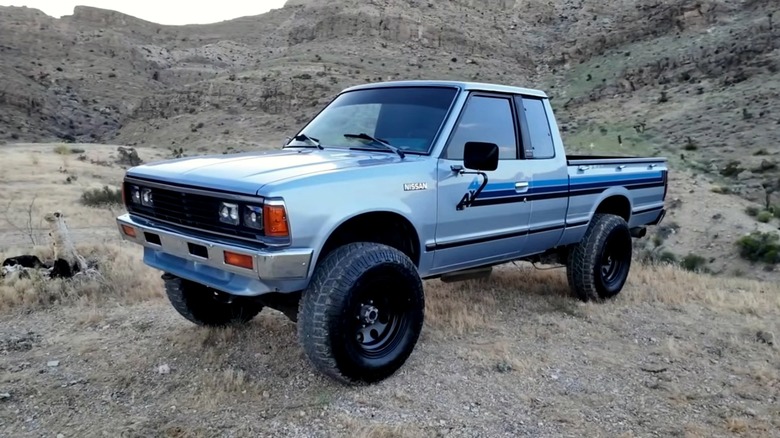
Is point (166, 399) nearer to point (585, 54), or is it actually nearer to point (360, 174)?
point (360, 174)

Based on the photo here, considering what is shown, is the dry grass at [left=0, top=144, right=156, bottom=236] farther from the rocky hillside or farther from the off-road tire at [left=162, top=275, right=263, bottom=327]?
the rocky hillside

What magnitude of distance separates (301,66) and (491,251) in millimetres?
42530

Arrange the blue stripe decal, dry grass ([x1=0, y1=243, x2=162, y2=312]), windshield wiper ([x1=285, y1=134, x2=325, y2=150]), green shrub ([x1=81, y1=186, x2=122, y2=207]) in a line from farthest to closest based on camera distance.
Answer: green shrub ([x1=81, y1=186, x2=122, y2=207]), dry grass ([x1=0, y1=243, x2=162, y2=312]), windshield wiper ([x1=285, y1=134, x2=325, y2=150]), the blue stripe decal

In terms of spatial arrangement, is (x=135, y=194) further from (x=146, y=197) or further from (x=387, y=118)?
(x=387, y=118)

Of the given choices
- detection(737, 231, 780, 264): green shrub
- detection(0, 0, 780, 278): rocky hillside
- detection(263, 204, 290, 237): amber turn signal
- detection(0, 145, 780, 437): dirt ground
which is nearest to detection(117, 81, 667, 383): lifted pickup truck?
detection(263, 204, 290, 237): amber turn signal

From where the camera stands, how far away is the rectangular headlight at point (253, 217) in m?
3.35

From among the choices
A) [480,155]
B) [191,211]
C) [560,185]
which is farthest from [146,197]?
[560,185]

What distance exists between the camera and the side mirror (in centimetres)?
403

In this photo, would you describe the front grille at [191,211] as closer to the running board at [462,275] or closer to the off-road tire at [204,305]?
the off-road tire at [204,305]

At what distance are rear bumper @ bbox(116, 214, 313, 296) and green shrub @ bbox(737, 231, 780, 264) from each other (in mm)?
15160

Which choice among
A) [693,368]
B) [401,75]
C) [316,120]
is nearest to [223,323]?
[316,120]

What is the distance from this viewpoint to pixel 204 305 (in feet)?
15.8

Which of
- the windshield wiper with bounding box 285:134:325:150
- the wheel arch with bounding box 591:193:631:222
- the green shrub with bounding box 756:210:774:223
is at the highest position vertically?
the windshield wiper with bounding box 285:134:325:150

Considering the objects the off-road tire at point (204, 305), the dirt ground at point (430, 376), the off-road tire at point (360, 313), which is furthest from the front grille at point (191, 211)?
the dirt ground at point (430, 376)
